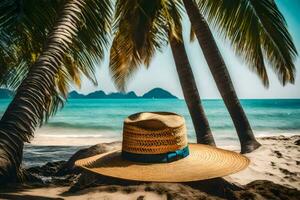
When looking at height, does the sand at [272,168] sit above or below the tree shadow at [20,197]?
below

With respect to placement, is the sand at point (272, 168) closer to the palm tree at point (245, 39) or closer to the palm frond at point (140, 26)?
the palm tree at point (245, 39)

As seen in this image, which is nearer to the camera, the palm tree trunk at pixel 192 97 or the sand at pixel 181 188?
the sand at pixel 181 188

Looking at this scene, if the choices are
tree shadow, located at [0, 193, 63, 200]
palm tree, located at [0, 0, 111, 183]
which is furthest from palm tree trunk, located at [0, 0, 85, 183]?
tree shadow, located at [0, 193, 63, 200]

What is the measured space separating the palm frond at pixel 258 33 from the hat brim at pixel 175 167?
3.94m

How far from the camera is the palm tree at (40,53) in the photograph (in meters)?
3.32

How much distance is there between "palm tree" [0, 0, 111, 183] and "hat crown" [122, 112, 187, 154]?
4.98 ft

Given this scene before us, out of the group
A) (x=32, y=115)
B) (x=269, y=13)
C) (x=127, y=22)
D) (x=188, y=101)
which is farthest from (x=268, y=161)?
(x=32, y=115)

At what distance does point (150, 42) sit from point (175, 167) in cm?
429

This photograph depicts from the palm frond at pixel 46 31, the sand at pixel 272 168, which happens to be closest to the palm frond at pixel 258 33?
the sand at pixel 272 168

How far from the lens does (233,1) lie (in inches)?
224

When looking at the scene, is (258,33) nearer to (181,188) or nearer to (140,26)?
(140,26)

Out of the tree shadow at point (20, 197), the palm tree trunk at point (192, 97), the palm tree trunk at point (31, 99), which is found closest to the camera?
the tree shadow at point (20, 197)

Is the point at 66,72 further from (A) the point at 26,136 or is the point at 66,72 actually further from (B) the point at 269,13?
(B) the point at 269,13

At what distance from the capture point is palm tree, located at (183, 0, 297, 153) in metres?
5.81
